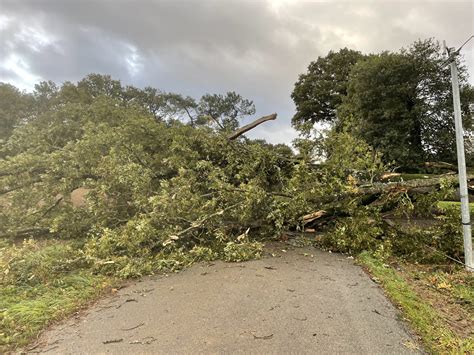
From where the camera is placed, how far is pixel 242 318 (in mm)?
A: 3488

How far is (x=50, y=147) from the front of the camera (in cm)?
888

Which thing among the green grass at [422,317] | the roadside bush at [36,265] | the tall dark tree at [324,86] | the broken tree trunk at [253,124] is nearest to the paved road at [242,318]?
the green grass at [422,317]

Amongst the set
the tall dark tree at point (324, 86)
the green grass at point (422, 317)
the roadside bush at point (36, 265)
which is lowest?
the green grass at point (422, 317)

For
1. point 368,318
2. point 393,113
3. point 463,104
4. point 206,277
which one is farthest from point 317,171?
point 463,104

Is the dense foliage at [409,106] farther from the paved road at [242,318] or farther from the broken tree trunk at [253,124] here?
the paved road at [242,318]

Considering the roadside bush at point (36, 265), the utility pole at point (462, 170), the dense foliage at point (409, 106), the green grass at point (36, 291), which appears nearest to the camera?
the green grass at point (36, 291)

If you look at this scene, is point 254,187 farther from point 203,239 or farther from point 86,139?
point 86,139

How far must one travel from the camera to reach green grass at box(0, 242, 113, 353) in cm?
343

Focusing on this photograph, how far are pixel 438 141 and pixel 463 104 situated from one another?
2.38 metres

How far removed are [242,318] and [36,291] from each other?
2770 millimetres

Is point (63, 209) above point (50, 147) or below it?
below

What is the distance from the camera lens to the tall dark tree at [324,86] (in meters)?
27.0

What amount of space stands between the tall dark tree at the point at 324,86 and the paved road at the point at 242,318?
897 inches

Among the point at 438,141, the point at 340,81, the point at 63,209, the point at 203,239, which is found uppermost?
the point at 340,81
